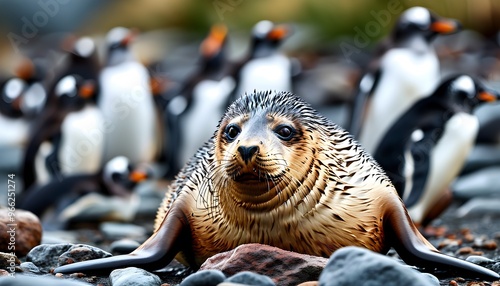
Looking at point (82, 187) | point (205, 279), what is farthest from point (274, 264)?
Result: point (82, 187)

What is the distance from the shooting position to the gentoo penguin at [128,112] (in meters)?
11.7

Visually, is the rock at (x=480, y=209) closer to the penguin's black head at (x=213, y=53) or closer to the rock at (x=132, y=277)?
the rock at (x=132, y=277)

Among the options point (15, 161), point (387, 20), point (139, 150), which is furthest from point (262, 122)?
point (387, 20)

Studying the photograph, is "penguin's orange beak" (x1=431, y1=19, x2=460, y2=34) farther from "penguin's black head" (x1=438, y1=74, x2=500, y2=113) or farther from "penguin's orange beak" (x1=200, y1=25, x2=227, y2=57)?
"penguin's orange beak" (x1=200, y1=25, x2=227, y2=57)

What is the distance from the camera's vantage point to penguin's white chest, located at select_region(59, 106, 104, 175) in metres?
10.1

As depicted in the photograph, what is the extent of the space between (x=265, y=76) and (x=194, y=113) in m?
1.17

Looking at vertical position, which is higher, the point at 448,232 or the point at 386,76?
the point at 386,76

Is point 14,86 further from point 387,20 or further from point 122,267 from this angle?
point 122,267

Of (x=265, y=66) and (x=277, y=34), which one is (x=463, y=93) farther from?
(x=277, y=34)

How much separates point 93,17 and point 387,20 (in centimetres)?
839

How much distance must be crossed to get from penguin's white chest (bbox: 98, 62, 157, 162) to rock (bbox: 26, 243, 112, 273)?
7.21 meters

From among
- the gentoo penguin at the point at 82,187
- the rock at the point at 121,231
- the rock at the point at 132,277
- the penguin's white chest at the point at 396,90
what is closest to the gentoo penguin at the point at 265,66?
the penguin's white chest at the point at 396,90

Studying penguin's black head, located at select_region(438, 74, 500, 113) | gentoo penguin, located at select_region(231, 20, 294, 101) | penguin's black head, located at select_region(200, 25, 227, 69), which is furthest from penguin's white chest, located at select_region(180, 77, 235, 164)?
penguin's black head, located at select_region(438, 74, 500, 113)

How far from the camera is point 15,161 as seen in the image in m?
12.9
